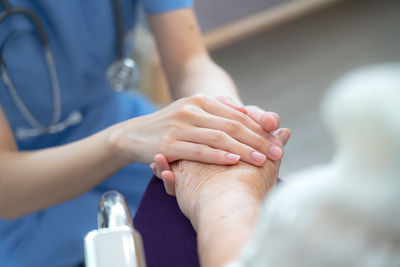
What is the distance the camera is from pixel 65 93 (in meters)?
1.05

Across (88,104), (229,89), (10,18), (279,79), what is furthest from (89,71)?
(279,79)

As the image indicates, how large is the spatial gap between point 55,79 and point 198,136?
1.27 feet

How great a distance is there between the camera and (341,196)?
31 centimetres

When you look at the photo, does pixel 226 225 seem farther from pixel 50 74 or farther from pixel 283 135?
pixel 50 74

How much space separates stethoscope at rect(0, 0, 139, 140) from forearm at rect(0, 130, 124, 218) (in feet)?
0.42

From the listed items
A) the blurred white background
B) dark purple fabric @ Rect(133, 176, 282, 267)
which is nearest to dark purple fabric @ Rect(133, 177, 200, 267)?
dark purple fabric @ Rect(133, 176, 282, 267)

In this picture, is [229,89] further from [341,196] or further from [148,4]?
[341,196]

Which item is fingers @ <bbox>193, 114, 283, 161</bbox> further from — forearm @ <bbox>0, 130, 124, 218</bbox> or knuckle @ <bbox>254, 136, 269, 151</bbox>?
forearm @ <bbox>0, 130, 124, 218</bbox>

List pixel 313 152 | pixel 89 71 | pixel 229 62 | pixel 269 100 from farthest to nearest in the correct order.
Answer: pixel 229 62 < pixel 269 100 < pixel 313 152 < pixel 89 71

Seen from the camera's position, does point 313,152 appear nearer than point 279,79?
Yes

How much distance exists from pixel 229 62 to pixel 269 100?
37 cm

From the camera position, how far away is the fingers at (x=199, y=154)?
0.75 meters

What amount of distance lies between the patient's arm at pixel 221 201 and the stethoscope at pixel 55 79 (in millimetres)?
328

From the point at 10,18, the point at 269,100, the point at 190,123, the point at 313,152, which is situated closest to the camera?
the point at 190,123
